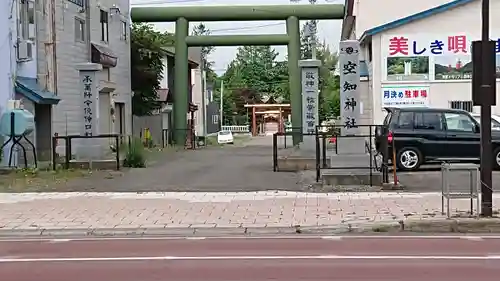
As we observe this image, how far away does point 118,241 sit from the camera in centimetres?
1284

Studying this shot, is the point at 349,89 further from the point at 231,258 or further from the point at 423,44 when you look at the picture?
the point at 423,44

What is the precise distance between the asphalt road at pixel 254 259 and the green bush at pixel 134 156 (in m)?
13.3

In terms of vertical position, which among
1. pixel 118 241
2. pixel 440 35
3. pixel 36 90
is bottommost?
pixel 118 241

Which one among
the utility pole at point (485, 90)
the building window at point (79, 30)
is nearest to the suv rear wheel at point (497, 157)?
the utility pole at point (485, 90)

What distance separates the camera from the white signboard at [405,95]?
113 feet

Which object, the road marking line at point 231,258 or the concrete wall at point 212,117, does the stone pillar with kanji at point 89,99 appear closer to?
the road marking line at point 231,258

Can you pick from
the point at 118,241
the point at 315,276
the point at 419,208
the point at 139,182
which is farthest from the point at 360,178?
the point at 315,276

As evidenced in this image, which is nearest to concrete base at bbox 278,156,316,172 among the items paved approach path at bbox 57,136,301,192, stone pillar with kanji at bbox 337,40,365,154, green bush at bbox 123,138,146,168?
paved approach path at bbox 57,136,301,192

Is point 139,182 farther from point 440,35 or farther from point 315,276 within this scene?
point 440,35

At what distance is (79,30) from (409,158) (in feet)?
57.0

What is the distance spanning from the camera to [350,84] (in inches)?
845

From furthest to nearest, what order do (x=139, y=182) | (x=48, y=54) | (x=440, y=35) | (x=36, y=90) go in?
(x=440, y=35) < (x=48, y=54) < (x=36, y=90) < (x=139, y=182)

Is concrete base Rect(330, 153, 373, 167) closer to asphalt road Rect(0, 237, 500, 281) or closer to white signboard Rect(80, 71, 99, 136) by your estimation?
asphalt road Rect(0, 237, 500, 281)

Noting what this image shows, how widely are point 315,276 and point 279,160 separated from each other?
1685 cm
